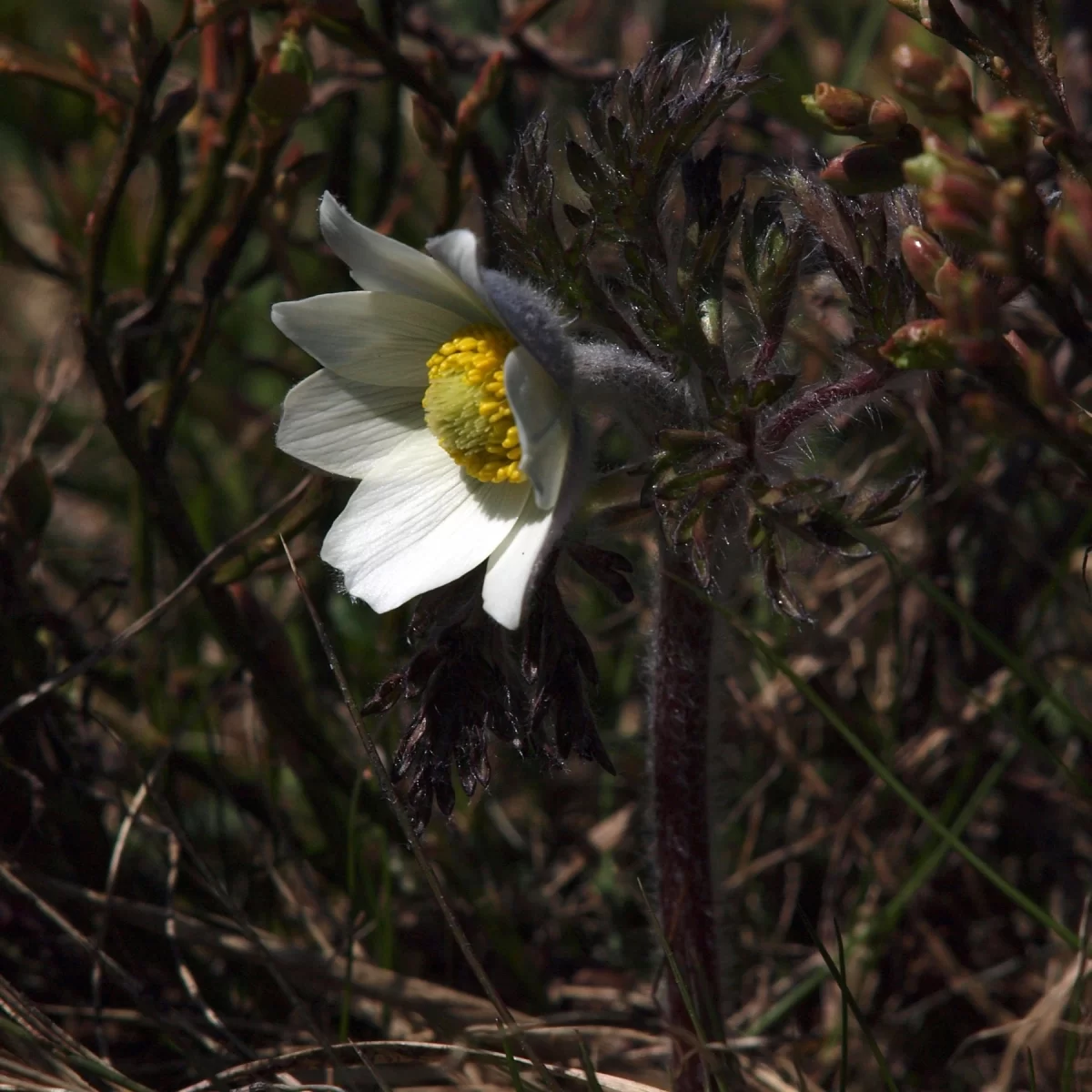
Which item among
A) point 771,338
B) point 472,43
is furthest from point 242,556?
point 472,43

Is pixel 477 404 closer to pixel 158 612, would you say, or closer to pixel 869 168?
pixel 869 168

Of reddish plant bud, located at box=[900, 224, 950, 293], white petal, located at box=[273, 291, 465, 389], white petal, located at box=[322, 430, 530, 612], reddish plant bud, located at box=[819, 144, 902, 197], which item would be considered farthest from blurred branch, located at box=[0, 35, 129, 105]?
reddish plant bud, located at box=[900, 224, 950, 293]

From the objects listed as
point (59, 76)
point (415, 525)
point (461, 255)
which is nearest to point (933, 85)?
point (461, 255)

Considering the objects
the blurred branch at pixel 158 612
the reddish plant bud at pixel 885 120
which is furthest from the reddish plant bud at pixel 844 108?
the blurred branch at pixel 158 612

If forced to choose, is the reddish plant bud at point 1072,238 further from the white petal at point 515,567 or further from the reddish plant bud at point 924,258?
the white petal at point 515,567

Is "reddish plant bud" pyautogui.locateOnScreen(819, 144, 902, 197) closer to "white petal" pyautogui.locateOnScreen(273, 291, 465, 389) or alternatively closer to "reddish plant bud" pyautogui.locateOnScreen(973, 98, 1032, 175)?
"reddish plant bud" pyautogui.locateOnScreen(973, 98, 1032, 175)

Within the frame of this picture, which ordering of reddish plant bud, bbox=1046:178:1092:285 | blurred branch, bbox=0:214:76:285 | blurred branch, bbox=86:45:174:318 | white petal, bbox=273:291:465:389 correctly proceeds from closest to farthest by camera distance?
reddish plant bud, bbox=1046:178:1092:285, white petal, bbox=273:291:465:389, blurred branch, bbox=86:45:174:318, blurred branch, bbox=0:214:76:285
